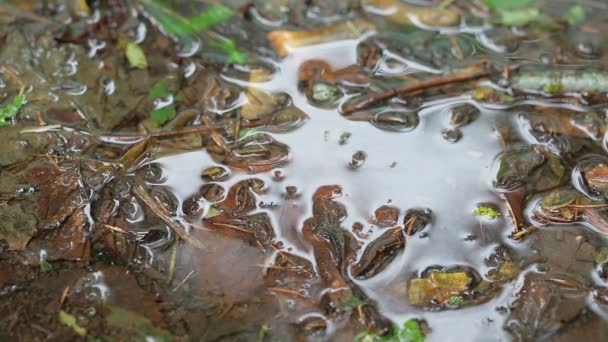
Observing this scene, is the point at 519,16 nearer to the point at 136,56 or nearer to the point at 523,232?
the point at 523,232

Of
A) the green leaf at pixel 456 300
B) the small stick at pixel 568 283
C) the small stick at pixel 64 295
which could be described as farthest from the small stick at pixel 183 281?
the small stick at pixel 568 283

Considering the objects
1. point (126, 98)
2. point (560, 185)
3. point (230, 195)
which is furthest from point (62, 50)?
point (560, 185)

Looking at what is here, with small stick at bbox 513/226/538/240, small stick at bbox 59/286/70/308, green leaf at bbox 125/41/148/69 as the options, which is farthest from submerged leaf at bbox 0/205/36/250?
small stick at bbox 513/226/538/240

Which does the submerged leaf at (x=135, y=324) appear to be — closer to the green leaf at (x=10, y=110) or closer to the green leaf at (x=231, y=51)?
the green leaf at (x=10, y=110)

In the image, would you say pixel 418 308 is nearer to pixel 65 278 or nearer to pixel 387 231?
pixel 387 231

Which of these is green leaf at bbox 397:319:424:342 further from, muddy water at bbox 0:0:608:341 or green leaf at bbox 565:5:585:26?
green leaf at bbox 565:5:585:26

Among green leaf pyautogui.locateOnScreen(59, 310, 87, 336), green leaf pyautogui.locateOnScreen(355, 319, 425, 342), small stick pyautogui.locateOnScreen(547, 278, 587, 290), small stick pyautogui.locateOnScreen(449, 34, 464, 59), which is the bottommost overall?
green leaf pyautogui.locateOnScreen(59, 310, 87, 336)

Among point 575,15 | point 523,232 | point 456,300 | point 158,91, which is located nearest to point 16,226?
point 158,91
